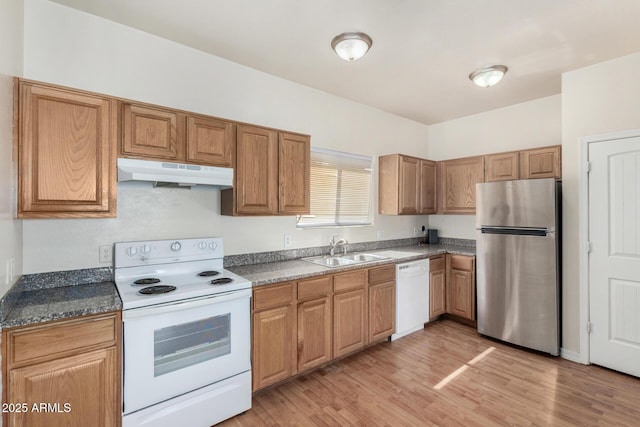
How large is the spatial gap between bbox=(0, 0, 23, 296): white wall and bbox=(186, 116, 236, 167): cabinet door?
3.02 ft

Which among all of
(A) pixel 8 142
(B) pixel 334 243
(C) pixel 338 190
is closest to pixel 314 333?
(B) pixel 334 243

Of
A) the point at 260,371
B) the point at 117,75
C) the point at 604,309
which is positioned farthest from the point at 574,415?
the point at 117,75

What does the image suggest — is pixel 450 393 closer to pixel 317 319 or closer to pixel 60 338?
pixel 317 319

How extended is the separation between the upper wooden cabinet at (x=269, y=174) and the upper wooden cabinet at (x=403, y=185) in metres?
1.44

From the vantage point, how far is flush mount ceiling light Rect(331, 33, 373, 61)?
2.29 metres

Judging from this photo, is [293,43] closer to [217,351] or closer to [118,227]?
[118,227]

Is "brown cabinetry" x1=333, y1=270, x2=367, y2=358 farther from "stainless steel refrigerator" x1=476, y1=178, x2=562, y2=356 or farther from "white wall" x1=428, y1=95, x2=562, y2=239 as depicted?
"white wall" x1=428, y1=95, x2=562, y2=239

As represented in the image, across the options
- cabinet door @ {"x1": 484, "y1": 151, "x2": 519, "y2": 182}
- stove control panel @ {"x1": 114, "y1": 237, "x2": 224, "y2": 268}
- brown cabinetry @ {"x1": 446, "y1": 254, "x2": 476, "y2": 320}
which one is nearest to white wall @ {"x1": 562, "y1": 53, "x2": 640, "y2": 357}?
cabinet door @ {"x1": 484, "y1": 151, "x2": 519, "y2": 182}

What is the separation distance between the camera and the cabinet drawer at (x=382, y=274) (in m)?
3.06

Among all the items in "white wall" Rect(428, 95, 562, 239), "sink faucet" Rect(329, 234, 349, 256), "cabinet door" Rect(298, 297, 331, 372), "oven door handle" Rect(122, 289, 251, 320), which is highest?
"white wall" Rect(428, 95, 562, 239)

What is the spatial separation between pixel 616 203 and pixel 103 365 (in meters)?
4.03

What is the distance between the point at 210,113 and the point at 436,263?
3040 millimetres

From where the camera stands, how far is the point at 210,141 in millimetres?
2342

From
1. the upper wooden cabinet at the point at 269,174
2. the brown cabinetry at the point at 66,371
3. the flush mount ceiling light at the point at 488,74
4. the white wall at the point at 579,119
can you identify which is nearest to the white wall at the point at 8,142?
the brown cabinetry at the point at 66,371
